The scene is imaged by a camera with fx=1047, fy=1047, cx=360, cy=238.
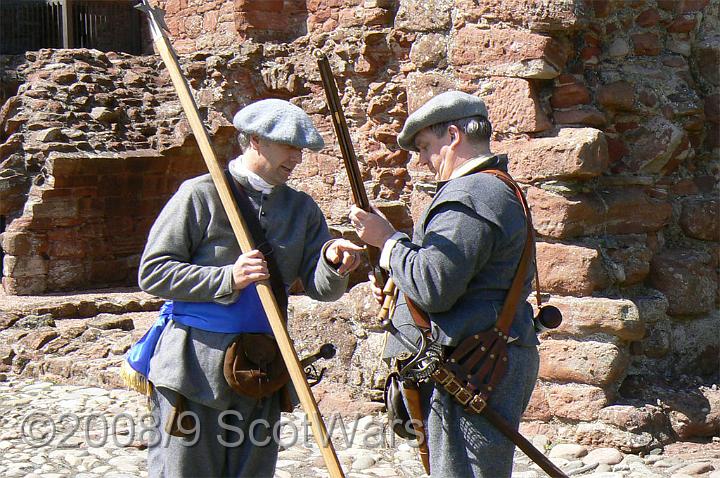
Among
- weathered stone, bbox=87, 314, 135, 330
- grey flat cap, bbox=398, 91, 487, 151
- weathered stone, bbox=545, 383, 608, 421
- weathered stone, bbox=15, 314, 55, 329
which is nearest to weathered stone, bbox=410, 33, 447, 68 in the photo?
weathered stone, bbox=545, 383, 608, 421

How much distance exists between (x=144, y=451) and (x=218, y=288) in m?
2.52

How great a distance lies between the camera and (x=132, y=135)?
512 inches

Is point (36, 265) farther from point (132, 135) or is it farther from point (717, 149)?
point (717, 149)

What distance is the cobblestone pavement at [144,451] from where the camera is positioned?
506cm

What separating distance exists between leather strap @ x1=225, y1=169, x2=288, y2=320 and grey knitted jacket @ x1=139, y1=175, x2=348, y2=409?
0.13 feet

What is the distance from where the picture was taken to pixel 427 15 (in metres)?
5.92

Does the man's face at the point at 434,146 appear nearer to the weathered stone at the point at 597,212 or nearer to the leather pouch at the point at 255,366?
the leather pouch at the point at 255,366

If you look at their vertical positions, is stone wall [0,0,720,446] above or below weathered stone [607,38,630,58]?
below

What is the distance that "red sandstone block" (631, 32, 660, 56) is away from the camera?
19.4 feet

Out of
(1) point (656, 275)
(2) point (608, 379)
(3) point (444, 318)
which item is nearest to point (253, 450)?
(3) point (444, 318)

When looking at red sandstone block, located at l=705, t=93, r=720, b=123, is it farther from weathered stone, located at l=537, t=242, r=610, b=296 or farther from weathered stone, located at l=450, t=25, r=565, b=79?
weathered stone, located at l=537, t=242, r=610, b=296

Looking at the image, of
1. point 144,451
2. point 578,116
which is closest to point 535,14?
point 578,116

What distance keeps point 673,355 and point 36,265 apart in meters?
8.50

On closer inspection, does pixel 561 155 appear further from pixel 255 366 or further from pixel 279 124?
pixel 255 366
